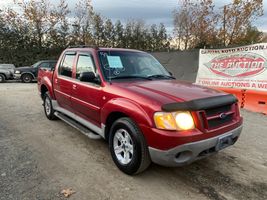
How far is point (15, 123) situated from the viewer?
663 centimetres

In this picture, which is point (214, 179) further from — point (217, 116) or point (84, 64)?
point (84, 64)

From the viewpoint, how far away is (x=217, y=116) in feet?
11.8

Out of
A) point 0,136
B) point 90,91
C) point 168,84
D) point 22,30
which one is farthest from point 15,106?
point 22,30

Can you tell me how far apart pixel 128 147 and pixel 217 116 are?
131 centimetres

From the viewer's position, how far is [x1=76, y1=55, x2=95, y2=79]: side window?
474cm

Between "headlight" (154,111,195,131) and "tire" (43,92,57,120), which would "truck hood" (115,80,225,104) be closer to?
"headlight" (154,111,195,131)

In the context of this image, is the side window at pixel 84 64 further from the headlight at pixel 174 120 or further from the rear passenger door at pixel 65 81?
the headlight at pixel 174 120

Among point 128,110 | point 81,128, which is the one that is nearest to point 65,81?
point 81,128

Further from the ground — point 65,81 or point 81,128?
point 65,81

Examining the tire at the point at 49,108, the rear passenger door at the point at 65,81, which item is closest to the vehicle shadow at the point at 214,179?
the rear passenger door at the point at 65,81

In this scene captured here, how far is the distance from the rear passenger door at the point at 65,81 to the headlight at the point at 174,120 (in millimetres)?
2591

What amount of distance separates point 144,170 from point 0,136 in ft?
11.2

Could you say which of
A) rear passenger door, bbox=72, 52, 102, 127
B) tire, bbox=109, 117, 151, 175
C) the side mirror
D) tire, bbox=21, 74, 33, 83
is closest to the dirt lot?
tire, bbox=109, 117, 151, 175

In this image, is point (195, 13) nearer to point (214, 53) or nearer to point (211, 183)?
point (214, 53)
